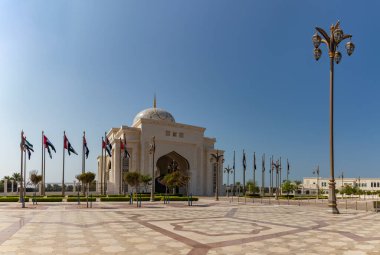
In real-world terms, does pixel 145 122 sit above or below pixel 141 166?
above

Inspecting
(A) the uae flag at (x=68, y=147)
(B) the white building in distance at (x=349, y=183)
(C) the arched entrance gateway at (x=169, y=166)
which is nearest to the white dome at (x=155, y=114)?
(C) the arched entrance gateway at (x=169, y=166)

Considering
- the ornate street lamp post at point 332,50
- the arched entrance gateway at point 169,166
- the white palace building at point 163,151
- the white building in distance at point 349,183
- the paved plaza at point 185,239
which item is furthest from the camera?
the white building in distance at point 349,183

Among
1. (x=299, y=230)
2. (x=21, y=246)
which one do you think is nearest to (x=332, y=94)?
(x=299, y=230)

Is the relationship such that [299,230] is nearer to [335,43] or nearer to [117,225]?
[117,225]

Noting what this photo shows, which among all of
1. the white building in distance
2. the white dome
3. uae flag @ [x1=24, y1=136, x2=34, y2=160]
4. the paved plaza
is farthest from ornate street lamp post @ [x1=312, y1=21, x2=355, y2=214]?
the white building in distance

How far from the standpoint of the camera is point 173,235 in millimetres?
12344

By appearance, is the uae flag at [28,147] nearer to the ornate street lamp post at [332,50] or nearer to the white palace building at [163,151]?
the white palace building at [163,151]

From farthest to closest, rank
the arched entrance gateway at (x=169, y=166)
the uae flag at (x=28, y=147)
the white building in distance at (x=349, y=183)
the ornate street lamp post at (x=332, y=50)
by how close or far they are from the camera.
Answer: the white building in distance at (x=349, y=183), the arched entrance gateway at (x=169, y=166), the uae flag at (x=28, y=147), the ornate street lamp post at (x=332, y=50)

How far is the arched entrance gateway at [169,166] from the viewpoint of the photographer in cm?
7188

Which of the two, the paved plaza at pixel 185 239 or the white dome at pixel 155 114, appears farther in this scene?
the white dome at pixel 155 114

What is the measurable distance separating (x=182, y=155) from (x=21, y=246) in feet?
197

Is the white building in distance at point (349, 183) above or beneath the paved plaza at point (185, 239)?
beneath

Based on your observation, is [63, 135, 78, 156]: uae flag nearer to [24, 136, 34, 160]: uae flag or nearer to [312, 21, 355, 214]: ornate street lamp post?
[24, 136, 34, 160]: uae flag

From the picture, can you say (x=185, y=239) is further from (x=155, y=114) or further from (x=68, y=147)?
(x=155, y=114)
